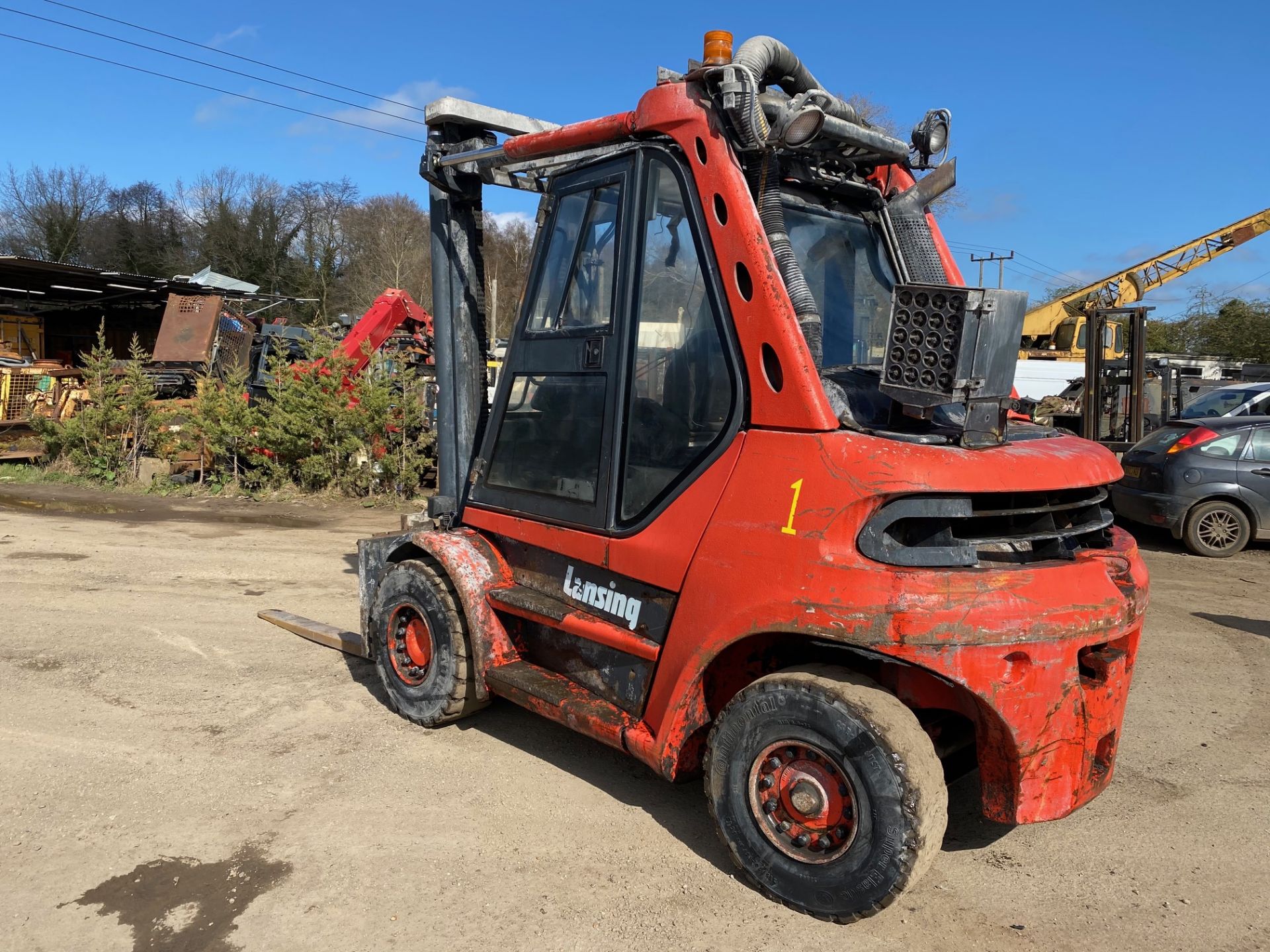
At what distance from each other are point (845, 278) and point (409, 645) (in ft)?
9.33

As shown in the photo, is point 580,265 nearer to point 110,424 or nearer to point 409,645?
point 409,645

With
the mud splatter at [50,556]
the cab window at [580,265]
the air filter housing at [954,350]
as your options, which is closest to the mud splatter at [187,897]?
the cab window at [580,265]

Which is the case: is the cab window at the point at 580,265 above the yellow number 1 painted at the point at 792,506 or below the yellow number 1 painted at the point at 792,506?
above

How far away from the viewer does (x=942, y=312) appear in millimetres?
3062

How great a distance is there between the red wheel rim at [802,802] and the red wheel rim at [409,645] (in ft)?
6.92

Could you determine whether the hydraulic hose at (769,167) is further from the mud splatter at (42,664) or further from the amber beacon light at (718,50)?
the mud splatter at (42,664)

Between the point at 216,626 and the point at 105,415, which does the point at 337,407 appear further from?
the point at 216,626

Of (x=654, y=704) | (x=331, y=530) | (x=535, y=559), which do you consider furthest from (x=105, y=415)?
(x=654, y=704)

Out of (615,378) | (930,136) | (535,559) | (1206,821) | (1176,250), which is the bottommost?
(1206,821)

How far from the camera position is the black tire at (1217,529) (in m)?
9.87

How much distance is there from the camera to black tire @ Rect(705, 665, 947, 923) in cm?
294

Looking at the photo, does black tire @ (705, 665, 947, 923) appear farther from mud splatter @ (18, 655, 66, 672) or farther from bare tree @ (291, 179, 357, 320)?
bare tree @ (291, 179, 357, 320)

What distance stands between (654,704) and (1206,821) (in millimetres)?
2482

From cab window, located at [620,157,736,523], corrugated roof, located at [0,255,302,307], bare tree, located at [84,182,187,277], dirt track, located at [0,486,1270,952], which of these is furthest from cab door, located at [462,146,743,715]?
bare tree, located at [84,182,187,277]
